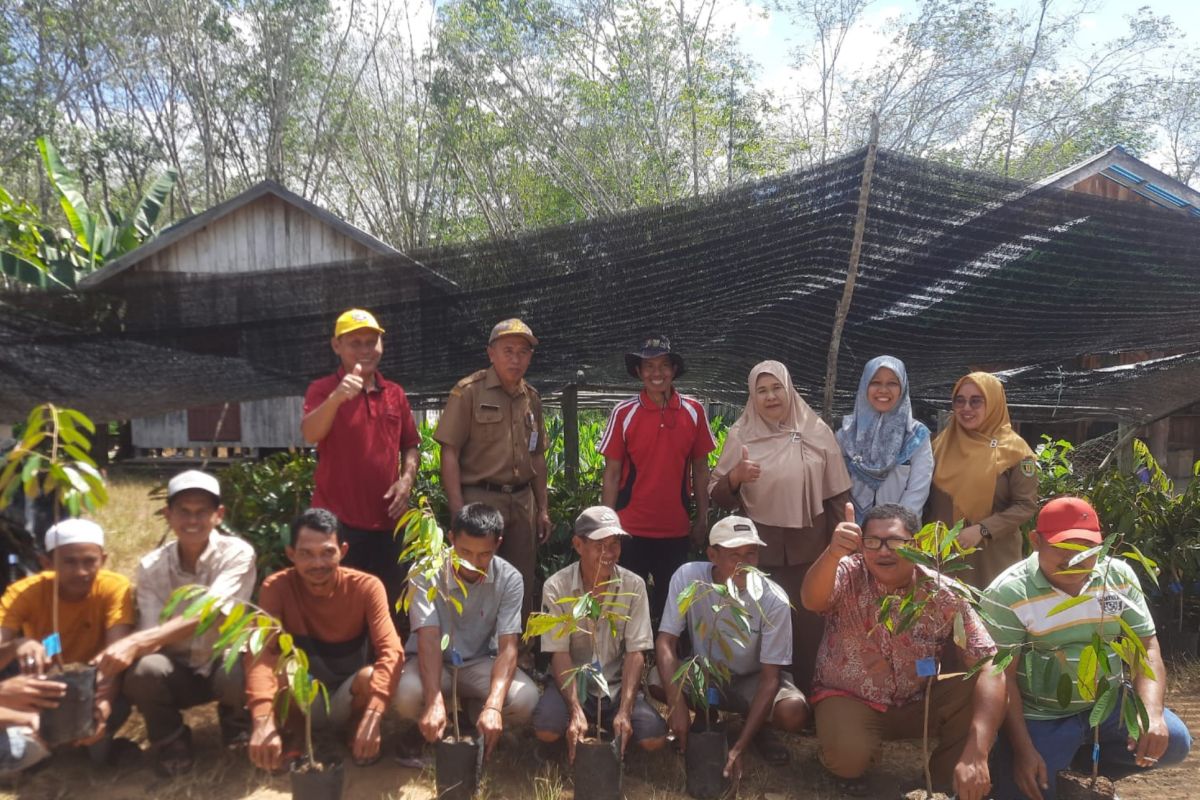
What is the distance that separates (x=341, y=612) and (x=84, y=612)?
0.85 metres

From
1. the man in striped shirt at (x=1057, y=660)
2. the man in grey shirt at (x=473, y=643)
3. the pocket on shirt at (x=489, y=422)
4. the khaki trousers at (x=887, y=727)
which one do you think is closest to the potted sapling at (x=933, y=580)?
the man in striped shirt at (x=1057, y=660)

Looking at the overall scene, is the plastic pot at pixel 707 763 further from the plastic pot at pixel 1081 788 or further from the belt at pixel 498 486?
the belt at pixel 498 486

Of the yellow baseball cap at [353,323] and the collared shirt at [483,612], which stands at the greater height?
the yellow baseball cap at [353,323]

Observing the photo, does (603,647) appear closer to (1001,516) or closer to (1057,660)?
(1057,660)

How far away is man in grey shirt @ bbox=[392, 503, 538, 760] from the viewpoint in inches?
116

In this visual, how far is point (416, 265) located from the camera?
12.9 feet

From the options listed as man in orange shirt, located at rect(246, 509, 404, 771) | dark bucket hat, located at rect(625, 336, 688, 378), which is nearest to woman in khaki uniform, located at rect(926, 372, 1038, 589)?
Result: dark bucket hat, located at rect(625, 336, 688, 378)

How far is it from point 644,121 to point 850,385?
11954 millimetres

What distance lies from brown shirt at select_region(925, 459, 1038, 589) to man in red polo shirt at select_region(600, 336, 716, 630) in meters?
1.00

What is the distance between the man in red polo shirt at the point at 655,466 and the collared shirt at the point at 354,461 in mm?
958

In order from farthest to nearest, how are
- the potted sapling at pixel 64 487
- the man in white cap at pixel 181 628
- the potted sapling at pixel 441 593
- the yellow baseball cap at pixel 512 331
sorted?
the yellow baseball cap at pixel 512 331 < the man in white cap at pixel 181 628 < the potted sapling at pixel 441 593 < the potted sapling at pixel 64 487

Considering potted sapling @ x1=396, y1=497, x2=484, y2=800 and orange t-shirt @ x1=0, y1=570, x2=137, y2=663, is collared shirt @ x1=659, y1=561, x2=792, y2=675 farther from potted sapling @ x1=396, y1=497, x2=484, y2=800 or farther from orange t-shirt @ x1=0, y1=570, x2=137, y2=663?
orange t-shirt @ x1=0, y1=570, x2=137, y2=663

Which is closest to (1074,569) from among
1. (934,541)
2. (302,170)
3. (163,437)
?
(934,541)

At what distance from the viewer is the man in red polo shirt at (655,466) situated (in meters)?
3.72
